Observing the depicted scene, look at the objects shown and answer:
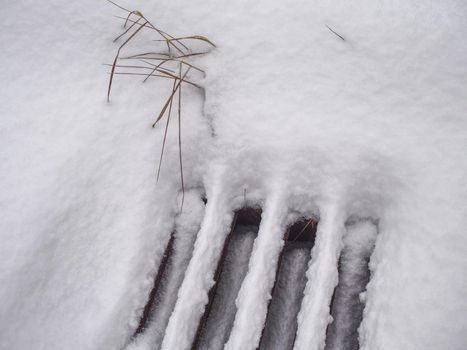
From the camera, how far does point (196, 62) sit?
124 cm

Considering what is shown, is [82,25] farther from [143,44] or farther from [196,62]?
[196,62]

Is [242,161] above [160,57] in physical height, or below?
below

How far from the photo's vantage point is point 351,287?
46.5 inches

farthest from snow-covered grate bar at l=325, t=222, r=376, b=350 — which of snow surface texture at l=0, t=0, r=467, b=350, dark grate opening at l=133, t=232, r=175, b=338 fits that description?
dark grate opening at l=133, t=232, r=175, b=338

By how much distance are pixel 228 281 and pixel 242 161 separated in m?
0.42

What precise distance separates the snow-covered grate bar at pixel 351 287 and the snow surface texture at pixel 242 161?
0.26ft

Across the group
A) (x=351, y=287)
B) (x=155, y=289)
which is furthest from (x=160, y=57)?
(x=351, y=287)

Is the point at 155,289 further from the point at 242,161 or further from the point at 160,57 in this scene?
the point at 160,57

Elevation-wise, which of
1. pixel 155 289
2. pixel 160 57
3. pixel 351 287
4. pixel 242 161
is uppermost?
pixel 160 57

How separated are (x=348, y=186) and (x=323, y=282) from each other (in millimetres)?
314

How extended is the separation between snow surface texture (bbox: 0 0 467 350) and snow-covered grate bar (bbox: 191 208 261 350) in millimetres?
48

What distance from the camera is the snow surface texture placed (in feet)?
3.38

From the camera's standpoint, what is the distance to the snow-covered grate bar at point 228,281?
1.16 m

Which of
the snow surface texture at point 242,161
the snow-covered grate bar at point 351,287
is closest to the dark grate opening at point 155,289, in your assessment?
the snow surface texture at point 242,161
